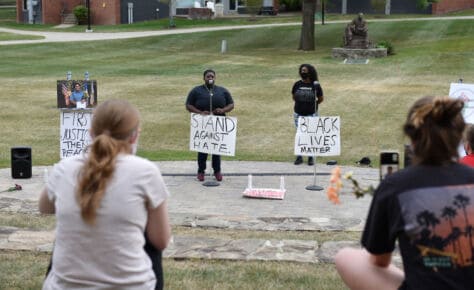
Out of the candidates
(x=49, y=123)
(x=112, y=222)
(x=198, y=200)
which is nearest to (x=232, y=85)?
(x=49, y=123)

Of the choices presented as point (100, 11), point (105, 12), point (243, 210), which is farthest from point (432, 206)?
point (100, 11)

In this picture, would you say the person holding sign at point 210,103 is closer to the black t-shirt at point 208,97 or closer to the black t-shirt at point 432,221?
the black t-shirt at point 208,97

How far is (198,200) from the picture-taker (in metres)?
10.8

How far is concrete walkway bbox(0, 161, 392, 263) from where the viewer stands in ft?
23.3

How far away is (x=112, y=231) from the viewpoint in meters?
3.74

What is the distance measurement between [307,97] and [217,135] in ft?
7.09

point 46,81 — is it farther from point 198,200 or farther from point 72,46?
point 198,200

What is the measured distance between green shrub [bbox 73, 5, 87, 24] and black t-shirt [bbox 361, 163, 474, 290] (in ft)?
179

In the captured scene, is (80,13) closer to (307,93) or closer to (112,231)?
(307,93)

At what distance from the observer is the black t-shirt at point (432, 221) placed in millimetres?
3562

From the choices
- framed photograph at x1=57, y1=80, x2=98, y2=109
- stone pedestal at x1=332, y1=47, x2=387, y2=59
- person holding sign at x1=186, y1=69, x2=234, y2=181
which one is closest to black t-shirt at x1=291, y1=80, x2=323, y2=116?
person holding sign at x1=186, y1=69, x2=234, y2=181

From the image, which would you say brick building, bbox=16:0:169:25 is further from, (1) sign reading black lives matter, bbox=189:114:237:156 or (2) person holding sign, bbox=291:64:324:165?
(1) sign reading black lives matter, bbox=189:114:237:156

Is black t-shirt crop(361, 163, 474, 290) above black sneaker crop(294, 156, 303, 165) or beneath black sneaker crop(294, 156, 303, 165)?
above

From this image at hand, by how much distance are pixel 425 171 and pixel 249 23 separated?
5054 centimetres
